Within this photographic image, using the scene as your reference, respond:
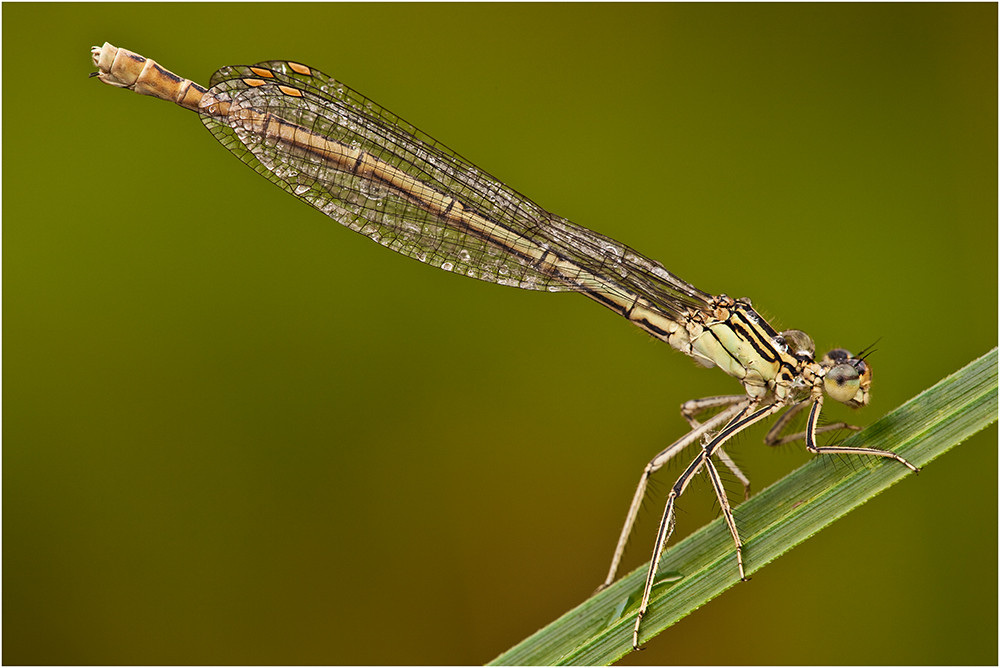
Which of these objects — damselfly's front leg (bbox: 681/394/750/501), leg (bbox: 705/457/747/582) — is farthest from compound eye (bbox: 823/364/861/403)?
leg (bbox: 705/457/747/582)

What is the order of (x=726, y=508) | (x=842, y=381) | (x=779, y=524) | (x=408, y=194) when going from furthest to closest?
(x=408, y=194)
(x=842, y=381)
(x=726, y=508)
(x=779, y=524)

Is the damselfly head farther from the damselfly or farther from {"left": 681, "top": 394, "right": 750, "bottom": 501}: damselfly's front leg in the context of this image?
{"left": 681, "top": 394, "right": 750, "bottom": 501}: damselfly's front leg

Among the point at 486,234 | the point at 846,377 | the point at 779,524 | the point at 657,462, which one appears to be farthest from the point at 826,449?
the point at 486,234

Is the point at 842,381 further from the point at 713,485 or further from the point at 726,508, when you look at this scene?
the point at 726,508

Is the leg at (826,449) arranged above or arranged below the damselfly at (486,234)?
below

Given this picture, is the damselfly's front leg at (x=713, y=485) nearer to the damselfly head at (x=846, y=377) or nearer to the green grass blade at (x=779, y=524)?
the green grass blade at (x=779, y=524)

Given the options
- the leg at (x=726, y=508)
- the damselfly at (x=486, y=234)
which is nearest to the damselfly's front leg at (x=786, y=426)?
the damselfly at (x=486, y=234)
